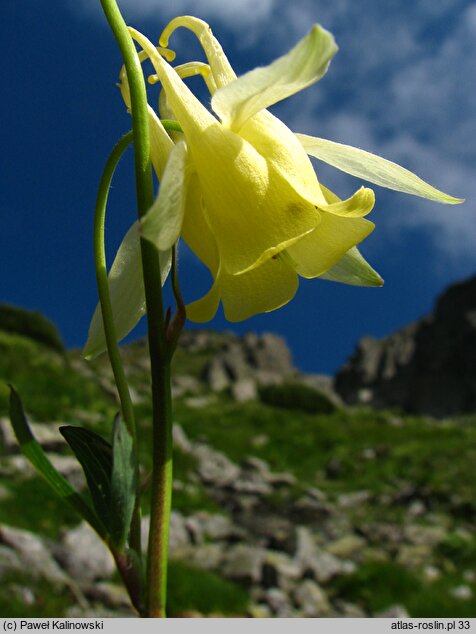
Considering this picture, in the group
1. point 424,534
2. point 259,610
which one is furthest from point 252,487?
point 259,610

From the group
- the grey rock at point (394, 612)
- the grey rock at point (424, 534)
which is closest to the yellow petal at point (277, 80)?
the grey rock at point (394, 612)

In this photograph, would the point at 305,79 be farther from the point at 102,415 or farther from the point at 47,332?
the point at 47,332

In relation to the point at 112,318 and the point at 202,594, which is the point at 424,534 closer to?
the point at 202,594

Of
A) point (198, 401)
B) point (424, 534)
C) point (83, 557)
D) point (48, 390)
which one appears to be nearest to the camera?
point (83, 557)

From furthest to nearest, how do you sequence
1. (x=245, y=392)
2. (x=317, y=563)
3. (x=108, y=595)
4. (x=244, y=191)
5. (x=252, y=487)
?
(x=245, y=392)
(x=252, y=487)
(x=317, y=563)
(x=108, y=595)
(x=244, y=191)

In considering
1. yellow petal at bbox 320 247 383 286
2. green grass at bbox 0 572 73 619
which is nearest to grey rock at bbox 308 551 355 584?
green grass at bbox 0 572 73 619

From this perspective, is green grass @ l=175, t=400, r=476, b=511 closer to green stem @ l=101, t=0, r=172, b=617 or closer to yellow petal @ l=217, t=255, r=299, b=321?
yellow petal @ l=217, t=255, r=299, b=321
